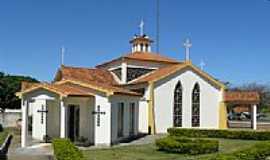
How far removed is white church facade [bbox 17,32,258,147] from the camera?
25.3 meters

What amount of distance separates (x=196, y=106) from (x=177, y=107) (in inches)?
68.5

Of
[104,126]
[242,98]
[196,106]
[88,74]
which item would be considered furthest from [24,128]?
[242,98]

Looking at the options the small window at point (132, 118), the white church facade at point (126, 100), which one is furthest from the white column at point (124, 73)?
the small window at point (132, 118)

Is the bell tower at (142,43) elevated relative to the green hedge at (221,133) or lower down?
elevated

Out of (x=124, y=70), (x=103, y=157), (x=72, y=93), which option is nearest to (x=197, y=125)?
(x=124, y=70)

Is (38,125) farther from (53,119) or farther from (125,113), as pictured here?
(125,113)

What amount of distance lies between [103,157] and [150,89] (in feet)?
44.4

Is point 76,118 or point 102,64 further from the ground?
point 102,64

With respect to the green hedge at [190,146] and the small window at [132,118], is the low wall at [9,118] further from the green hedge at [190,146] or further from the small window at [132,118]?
the green hedge at [190,146]

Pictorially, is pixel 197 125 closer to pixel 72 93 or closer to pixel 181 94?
pixel 181 94

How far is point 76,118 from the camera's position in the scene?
2714 cm

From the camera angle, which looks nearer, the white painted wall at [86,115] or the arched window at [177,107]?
the white painted wall at [86,115]

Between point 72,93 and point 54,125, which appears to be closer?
point 72,93

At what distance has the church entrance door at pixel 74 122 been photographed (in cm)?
2709
